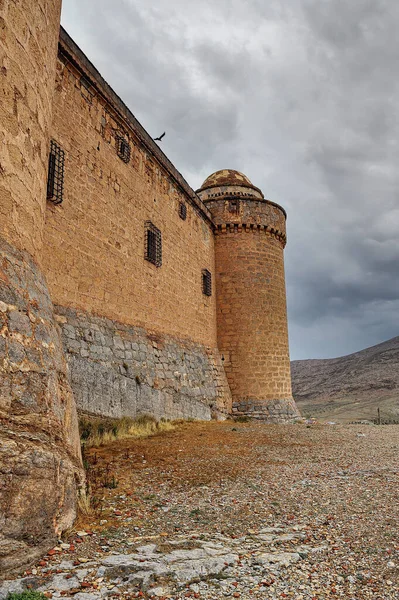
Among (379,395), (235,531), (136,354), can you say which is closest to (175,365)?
(136,354)

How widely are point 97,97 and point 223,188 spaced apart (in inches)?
352

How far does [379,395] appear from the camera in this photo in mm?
38812

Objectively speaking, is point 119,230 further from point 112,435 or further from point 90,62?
point 112,435

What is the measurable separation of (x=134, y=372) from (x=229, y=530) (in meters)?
6.10

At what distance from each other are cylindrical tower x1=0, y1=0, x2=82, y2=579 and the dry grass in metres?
3.02

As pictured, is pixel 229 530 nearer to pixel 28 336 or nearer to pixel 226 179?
pixel 28 336

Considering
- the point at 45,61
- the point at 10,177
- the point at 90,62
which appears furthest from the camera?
the point at 90,62

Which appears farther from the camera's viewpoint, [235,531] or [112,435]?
[112,435]

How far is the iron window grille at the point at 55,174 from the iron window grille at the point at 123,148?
2.36 m

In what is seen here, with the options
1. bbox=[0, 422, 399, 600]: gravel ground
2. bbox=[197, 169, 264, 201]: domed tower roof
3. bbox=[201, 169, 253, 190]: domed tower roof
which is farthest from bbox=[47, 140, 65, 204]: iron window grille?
bbox=[201, 169, 253, 190]: domed tower roof

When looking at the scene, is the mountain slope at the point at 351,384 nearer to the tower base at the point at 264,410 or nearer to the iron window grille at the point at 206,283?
the tower base at the point at 264,410

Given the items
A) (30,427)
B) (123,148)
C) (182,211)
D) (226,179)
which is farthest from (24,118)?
(226,179)

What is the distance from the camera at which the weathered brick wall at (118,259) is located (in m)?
8.48

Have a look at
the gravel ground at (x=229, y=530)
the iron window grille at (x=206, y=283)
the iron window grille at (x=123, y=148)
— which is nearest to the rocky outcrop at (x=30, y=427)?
the gravel ground at (x=229, y=530)
